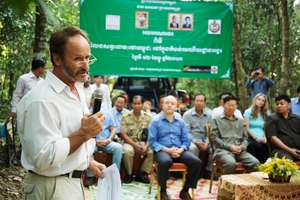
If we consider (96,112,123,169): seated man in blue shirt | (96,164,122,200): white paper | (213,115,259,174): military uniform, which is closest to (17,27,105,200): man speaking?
(96,164,122,200): white paper

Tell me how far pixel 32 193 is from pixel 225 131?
4.60 meters

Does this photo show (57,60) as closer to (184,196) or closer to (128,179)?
(184,196)

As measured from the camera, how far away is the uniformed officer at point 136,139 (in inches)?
259

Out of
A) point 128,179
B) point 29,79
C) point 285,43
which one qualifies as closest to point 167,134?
point 128,179

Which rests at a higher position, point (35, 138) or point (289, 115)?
point (35, 138)

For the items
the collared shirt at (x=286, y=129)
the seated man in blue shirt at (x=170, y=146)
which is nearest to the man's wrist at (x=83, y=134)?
the seated man in blue shirt at (x=170, y=146)

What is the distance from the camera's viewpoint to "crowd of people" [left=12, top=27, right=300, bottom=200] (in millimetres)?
1745

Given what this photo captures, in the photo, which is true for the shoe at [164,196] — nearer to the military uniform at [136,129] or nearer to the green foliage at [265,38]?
the military uniform at [136,129]

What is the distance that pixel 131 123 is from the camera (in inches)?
264

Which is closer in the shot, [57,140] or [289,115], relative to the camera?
[57,140]

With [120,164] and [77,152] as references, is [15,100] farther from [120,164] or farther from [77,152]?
[77,152]

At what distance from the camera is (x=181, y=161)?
5.68 m

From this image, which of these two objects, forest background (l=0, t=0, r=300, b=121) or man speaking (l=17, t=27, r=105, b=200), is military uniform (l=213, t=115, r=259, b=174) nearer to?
forest background (l=0, t=0, r=300, b=121)

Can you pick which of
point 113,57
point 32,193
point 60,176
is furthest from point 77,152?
point 113,57
